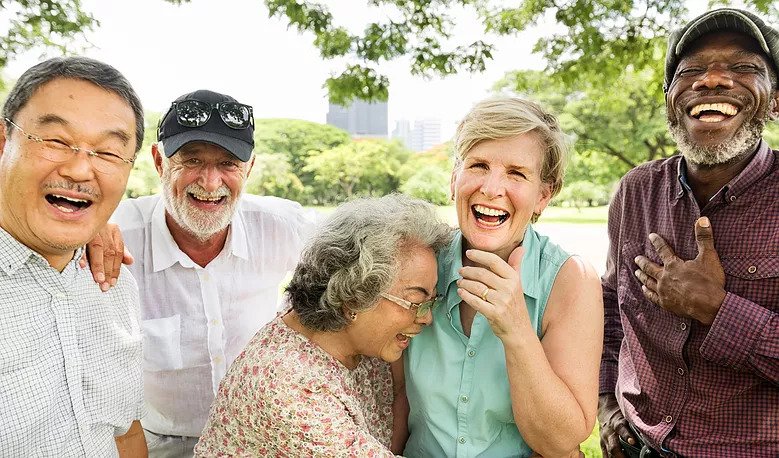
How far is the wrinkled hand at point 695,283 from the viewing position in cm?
239

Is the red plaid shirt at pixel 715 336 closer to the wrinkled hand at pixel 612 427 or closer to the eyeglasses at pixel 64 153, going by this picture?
the wrinkled hand at pixel 612 427

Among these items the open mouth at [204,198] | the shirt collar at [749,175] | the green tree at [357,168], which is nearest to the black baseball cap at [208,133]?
the open mouth at [204,198]

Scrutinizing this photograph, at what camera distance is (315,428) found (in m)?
1.99

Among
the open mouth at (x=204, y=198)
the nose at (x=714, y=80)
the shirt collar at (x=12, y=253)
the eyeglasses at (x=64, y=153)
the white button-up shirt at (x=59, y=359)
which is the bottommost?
the white button-up shirt at (x=59, y=359)

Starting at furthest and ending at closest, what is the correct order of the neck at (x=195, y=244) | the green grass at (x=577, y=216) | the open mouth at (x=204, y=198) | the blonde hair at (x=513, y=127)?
the green grass at (x=577, y=216) → the neck at (x=195, y=244) → the open mouth at (x=204, y=198) → the blonde hair at (x=513, y=127)

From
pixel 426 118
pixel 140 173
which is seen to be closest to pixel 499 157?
pixel 140 173

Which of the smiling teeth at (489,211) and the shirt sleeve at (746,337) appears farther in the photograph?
the shirt sleeve at (746,337)

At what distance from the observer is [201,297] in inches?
124

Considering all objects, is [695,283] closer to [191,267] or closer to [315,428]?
[315,428]

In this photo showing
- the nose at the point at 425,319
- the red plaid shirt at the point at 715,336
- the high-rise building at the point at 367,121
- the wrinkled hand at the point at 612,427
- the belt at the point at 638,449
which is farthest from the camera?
the high-rise building at the point at 367,121

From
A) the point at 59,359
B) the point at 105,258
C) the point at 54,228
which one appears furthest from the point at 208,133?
the point at 59,359

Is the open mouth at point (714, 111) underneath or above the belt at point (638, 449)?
above

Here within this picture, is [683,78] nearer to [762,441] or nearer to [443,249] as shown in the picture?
[443,249]

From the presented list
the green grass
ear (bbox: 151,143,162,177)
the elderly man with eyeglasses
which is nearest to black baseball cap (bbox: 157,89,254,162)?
ear (bbox: 151,143,162,177)
